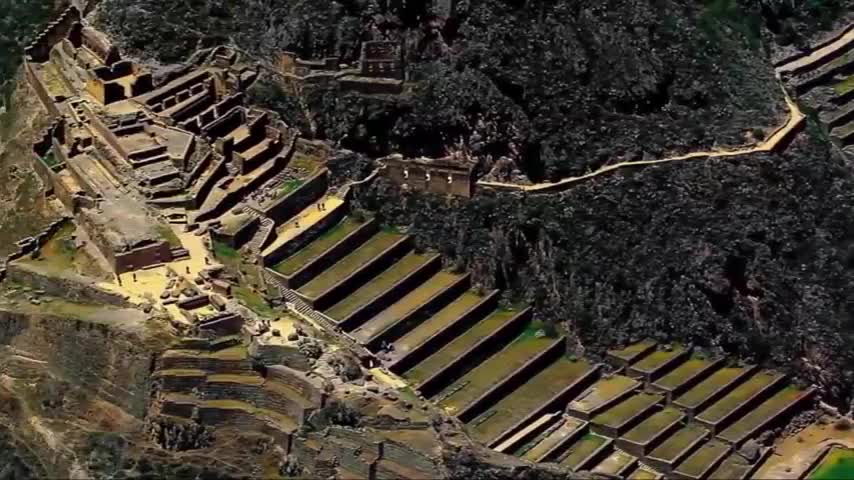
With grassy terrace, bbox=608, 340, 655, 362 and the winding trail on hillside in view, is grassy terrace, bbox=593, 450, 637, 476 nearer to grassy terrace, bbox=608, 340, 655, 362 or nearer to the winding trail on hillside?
grassy terrace, bbox=608, 340, 655, 362

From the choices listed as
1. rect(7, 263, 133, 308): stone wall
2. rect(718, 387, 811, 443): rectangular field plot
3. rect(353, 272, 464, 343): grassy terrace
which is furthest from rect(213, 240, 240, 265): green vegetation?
rect(718, 387, 811, 443): rectangular field plot

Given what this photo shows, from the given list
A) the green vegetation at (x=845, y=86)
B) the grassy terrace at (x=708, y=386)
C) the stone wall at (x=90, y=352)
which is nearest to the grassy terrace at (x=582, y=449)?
the grassy terrace at (x=708, y=386)

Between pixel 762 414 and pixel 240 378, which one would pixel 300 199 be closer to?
pixel 240 378

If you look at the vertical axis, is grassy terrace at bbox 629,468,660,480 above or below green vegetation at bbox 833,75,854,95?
below

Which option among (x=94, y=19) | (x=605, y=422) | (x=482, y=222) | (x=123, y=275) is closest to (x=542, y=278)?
(x=482, y=222)

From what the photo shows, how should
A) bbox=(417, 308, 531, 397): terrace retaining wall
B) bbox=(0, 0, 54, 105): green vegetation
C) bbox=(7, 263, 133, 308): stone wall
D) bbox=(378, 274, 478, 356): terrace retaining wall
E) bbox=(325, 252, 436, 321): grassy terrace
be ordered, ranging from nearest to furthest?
bbox=(417, 308, 531, 397): terrace retaining wall, bbox=(378, 274, 478, 356): terrace retaining wall, bbox=(325, 252, 436, 321): grassy terrace, bbox=(7, 263, 133, 308): stone wall, bbox=(0, 0, 54, 105): green vegetation

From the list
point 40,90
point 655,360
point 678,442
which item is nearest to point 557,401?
point 678,442

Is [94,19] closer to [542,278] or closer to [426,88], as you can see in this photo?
[426,88]
